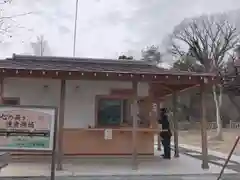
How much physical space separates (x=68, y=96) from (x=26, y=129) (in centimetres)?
449

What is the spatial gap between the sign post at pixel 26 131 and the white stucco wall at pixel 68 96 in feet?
14.3

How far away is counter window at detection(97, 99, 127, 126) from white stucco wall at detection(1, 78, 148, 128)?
26cm

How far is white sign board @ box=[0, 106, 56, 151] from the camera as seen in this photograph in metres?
7.93

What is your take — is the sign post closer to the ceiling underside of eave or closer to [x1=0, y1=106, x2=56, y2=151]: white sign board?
[x1=0, y1=106, x2=56, y2=151]: white sign board

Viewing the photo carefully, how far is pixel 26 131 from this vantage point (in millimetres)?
7973

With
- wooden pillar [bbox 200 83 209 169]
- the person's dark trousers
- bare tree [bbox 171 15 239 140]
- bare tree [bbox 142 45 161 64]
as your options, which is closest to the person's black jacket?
the person's dark trousers

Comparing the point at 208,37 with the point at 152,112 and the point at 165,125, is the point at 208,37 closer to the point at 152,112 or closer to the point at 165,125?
the point at 152,112

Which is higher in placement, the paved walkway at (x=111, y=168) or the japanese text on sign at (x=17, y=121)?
the japanese text on sign at (x=17, y=121)

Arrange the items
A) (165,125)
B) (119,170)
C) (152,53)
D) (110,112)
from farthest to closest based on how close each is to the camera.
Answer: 1. (152,53)
2. (110,112)
3. (165,125)
4. (119,170)

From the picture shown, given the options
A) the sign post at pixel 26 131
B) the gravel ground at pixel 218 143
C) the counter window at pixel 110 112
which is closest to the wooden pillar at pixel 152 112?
the counter window at pixel 110 112

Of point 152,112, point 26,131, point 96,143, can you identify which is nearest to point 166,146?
point 152,112

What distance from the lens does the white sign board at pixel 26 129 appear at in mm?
7934

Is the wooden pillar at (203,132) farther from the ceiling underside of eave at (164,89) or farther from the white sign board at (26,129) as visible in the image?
the white sign board at (26,129)

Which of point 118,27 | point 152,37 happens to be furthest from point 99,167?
point 152,37
